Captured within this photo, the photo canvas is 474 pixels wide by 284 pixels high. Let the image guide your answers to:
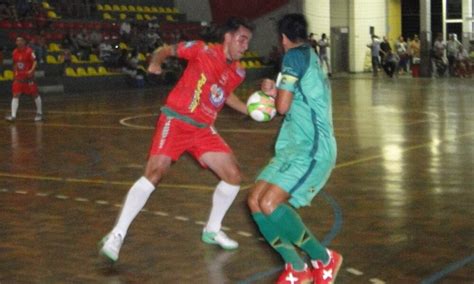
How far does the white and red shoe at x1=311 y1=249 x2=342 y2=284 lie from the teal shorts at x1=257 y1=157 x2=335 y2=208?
41 centimetres

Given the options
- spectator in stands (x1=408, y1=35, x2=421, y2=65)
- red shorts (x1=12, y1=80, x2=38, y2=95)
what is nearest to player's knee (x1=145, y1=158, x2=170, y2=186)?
red shorts (x1=12, y1=80, x2=38, y2=95)

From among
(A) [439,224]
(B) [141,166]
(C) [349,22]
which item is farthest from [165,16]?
(A) [439,224]

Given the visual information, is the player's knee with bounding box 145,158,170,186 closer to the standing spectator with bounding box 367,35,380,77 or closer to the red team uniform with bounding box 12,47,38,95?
the red team uniform with bounding box 12,47,38,95

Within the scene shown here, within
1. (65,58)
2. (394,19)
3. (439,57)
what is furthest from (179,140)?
(394,19)

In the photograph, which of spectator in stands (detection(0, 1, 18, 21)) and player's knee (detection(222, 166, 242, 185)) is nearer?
player's knee (detection(222, 166, 242, 185))

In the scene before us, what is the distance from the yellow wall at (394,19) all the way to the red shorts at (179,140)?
40281 millimetres

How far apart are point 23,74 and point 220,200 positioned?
12.4 m

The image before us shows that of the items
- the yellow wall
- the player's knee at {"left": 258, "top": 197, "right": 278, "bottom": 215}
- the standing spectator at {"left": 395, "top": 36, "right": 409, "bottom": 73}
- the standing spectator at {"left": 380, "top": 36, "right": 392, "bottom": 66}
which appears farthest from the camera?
the yellow wall

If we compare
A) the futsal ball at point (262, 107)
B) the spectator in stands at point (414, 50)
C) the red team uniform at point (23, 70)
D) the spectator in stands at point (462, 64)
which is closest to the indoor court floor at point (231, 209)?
the futsal ball at point (262, 107)

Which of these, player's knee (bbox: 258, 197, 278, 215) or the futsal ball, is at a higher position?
the futsal ball

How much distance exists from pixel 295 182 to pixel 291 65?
71cm

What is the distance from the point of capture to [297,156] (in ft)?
18.3

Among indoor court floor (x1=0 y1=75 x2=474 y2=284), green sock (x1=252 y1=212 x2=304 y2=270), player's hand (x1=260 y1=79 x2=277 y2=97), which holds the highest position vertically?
player's hand (x1=260 y1=79 x2=277 y2=97)

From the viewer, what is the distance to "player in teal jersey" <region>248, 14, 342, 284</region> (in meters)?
5.52
